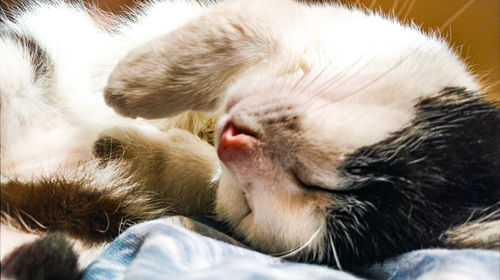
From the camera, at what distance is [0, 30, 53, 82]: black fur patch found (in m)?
0.94

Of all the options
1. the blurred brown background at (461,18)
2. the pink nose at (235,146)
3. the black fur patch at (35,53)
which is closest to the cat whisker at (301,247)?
the pink nose at (235,146)

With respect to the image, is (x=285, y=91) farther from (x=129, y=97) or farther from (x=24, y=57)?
(x=24, y=57)

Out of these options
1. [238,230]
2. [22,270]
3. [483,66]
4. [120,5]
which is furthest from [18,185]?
[483,66]

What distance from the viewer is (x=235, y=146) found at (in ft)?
2.33

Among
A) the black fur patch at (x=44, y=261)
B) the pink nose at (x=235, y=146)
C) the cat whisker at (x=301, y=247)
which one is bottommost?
the black fur patch at (x=44, y=261)

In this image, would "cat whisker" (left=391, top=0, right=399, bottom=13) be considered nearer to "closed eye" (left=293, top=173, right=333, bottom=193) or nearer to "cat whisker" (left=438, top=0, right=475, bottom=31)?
"cat whisker" (left=438, top=0, right=475, bottom=31)

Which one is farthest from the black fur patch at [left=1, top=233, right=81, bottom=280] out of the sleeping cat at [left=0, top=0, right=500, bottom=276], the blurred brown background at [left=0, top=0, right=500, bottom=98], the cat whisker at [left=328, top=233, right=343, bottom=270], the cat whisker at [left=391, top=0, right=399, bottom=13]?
the cat whisker at [left=391, top=0, right=399, bottom=13]

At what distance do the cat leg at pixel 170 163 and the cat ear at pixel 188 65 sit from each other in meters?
0.11

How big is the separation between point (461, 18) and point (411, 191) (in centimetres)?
81

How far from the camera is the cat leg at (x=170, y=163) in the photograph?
95 centimetres

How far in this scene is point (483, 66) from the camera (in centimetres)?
119

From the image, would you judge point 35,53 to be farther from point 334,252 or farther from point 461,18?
point 461,18

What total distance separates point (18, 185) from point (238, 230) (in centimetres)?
37

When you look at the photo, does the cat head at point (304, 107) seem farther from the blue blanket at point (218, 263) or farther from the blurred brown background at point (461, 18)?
the blurred brown background at point (461, 18)
